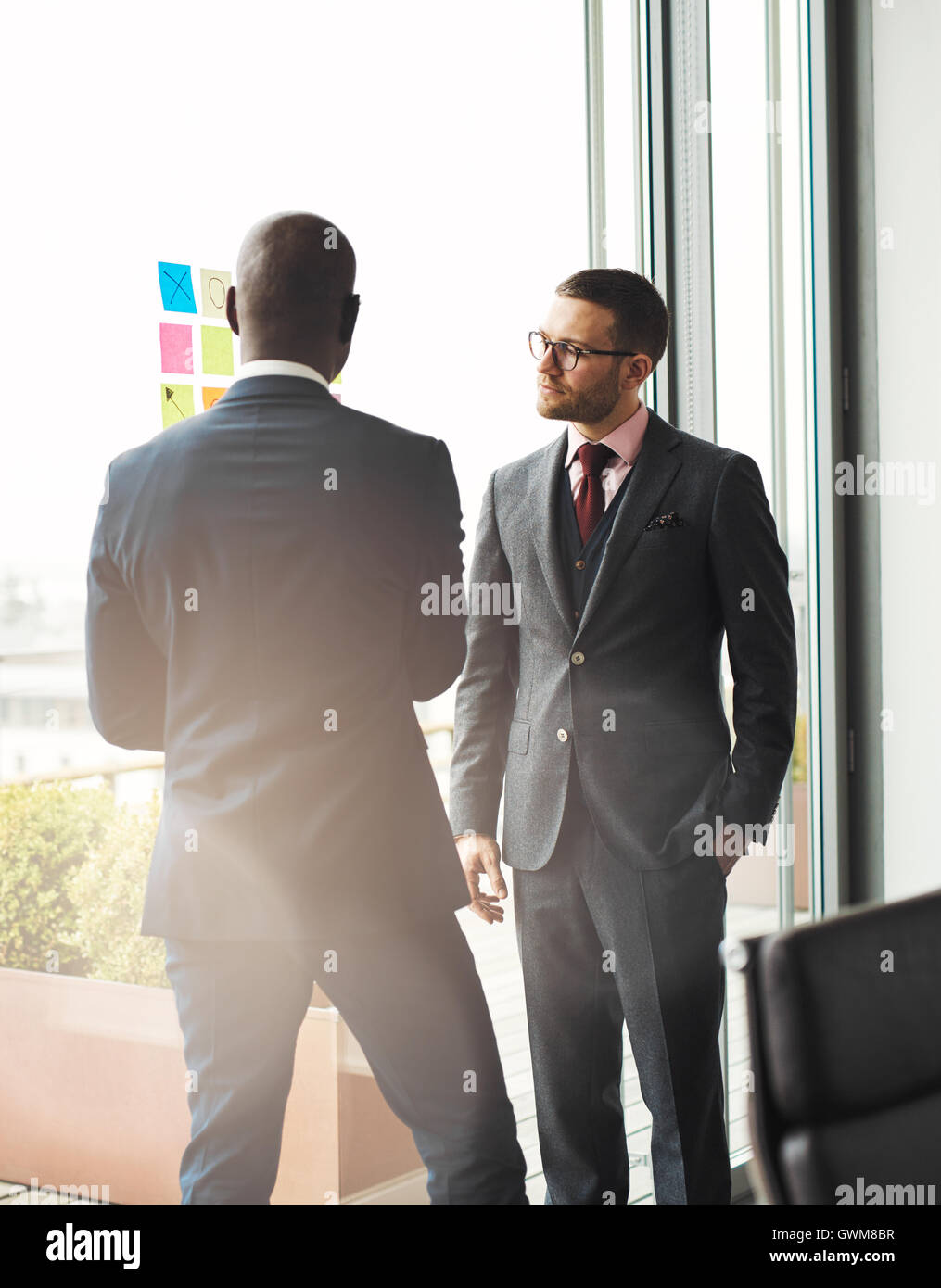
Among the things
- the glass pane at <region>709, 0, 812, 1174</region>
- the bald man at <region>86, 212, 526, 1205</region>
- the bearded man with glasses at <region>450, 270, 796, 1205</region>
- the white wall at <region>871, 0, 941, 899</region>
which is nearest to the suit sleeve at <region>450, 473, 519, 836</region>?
the bearded man with glasses at <region>450, 270, 796, 1205</region>

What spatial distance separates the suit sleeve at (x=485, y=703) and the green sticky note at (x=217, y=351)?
1.69 ft

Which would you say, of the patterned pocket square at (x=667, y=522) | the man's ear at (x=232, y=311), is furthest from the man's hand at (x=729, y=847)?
the man's ear at (x=232, y=311)

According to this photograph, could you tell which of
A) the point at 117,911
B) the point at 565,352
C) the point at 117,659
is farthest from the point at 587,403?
the point at 117,911

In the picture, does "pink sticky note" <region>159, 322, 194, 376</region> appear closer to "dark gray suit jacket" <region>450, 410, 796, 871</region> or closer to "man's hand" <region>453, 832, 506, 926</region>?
"dark gray suit jacket" <region>450, 410, 796, 871</region>

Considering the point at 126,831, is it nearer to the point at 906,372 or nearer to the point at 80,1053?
the point at 80,1053

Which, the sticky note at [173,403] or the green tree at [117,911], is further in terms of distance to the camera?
the green tree at [117,911]

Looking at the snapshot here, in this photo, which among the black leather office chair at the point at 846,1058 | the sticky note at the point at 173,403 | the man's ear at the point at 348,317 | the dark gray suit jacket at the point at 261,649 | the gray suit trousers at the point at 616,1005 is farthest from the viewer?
the gray suit trousers at the point at 616,1005

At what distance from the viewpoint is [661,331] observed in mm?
2137

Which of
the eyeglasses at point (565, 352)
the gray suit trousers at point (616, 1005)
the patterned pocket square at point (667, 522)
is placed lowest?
the gray suit trousers at point (616, 1005)

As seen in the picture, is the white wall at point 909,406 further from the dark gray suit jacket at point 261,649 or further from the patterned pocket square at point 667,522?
the dark gray suit jacket at point 261,649

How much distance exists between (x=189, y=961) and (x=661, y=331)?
123 cm

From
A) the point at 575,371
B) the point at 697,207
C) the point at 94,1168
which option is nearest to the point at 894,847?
the point at 697,207

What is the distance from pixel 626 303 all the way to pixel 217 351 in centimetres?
66

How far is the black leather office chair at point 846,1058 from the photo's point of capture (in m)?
1.03
